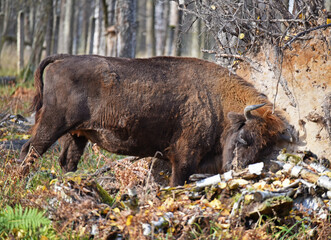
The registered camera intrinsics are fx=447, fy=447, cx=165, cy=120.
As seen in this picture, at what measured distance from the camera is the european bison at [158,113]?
16.6 feet

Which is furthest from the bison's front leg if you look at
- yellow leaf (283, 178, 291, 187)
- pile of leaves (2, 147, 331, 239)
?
yellow leaf (283, 178, 291, 187)

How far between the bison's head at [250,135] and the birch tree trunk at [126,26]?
5.32m

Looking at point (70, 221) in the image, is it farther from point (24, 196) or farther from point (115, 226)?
point (24, 196)

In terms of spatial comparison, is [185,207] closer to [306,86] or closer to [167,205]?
[167,205]

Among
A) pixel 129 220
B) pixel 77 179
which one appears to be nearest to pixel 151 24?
pixel 77 179

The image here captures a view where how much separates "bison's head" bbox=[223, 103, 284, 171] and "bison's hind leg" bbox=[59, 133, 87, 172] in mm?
1898

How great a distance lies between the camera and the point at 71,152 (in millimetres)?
5738

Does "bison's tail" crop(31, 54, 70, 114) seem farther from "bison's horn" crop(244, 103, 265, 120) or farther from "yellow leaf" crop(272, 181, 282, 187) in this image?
"yellow leaf" crop(272, 181, 282, 187)

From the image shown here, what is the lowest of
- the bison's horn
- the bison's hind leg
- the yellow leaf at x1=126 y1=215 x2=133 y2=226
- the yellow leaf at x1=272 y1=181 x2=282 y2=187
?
the bison's hind leg

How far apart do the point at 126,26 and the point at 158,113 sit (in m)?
5.10

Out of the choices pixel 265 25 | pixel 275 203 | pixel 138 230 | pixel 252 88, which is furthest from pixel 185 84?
pixel 138 230

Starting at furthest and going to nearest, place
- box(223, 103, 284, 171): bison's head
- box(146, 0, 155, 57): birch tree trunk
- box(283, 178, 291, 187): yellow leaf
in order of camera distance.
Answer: box(146, 0, 155, 57): birch tree trunk, box(223, 103, 284, 171): bison's head, box(283, 178, 291, 187): yellow leaf

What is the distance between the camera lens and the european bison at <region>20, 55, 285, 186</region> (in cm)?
505

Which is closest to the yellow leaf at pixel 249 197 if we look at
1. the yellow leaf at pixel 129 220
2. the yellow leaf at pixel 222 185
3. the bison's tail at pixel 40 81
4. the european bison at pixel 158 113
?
the yellow leaf at pixel 222 185
